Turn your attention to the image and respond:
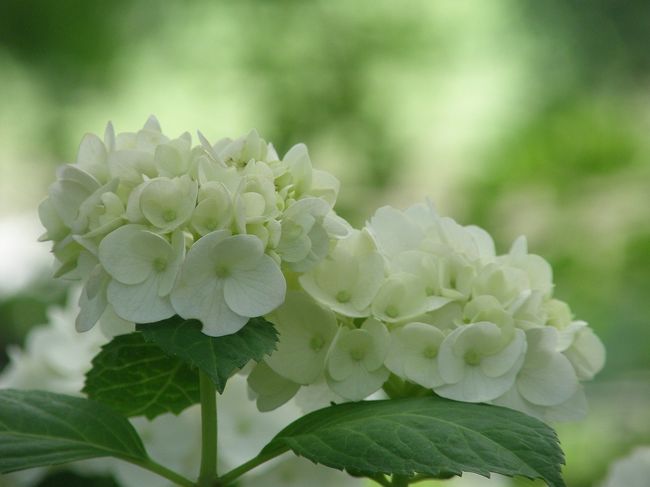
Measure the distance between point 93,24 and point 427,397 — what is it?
408 centimetres

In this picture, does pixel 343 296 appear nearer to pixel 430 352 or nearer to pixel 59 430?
pixel 430 352

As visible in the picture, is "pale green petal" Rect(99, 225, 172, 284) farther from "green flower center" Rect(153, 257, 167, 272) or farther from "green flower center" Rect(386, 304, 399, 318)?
"green flower center" Rect(386, 304, 399, 318)

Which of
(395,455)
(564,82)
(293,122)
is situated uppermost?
(564,82)

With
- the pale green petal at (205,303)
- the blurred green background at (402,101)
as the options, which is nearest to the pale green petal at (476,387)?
the pale green petal at (205,303)

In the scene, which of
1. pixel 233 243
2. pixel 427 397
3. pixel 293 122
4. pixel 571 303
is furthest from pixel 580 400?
pixel 293 122

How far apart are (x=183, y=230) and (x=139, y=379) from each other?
12cm

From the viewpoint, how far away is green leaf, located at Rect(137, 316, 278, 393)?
1.27 feet

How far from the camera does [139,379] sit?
0.51 meters

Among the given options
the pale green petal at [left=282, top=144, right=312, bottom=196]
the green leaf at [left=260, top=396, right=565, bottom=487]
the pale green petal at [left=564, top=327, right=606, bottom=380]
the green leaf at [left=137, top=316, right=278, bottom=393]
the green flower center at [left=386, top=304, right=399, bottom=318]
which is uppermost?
the pale green petal at [left=282, top=144, right=312, bottom=196]

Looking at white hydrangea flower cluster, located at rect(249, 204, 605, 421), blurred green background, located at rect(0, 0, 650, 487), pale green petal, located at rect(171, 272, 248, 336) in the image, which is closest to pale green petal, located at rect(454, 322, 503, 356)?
white hydrangea flower cluster, located at rect(249, 204, 605, 421)

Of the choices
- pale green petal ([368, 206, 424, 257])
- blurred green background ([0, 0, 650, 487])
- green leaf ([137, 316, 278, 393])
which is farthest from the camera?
blurred green background ([0, 0, 650, 487])

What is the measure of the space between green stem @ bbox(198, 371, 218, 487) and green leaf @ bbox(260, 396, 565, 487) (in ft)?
0.14

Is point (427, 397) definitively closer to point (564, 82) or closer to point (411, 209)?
point (411, 209)

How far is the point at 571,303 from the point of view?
5.59ft
